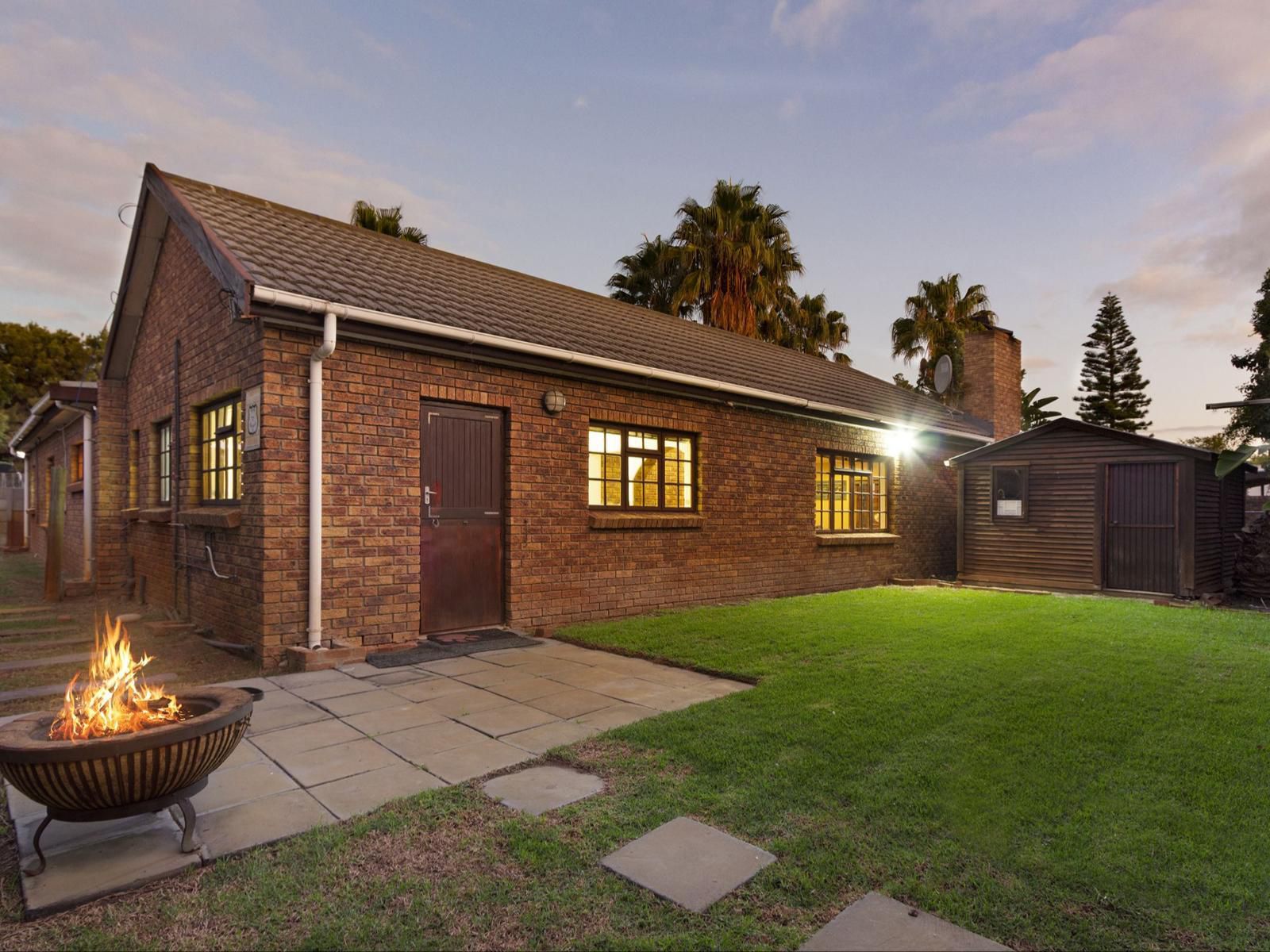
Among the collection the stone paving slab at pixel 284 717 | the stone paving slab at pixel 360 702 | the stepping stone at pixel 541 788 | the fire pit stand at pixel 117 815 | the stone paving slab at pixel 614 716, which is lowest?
the stone paving slab at pixel 614 716

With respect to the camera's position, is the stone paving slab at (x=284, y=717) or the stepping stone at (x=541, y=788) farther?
the stone paving slab at (x=284, y=717)

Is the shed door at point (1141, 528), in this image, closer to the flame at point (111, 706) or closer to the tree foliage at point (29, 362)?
the flame at point (111, 706)

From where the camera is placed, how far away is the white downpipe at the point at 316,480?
5801mm

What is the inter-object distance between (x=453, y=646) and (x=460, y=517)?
4.38ft

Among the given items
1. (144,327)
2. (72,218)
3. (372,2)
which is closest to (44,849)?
(144,327)

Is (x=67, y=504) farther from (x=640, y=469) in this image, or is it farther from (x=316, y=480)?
(x=640, y=469)

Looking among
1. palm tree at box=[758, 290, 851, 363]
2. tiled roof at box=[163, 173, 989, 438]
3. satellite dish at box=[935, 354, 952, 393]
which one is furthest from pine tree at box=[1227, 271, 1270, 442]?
tiled roof at box=[163, 173, 989, 438]

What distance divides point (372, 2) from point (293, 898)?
1004 cm

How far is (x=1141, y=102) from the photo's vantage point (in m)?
8.91

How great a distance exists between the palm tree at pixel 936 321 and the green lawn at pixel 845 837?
25231mm

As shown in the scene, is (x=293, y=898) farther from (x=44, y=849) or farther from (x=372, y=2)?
(x=372, y=2)

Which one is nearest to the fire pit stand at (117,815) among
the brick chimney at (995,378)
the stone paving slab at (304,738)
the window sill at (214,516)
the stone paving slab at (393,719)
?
the stone paving slab at (304,738)

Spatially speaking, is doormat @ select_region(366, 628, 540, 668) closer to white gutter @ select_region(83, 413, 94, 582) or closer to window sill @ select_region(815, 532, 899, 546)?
window sill @ select_region(815, 532, 899, 546)

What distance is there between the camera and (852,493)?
1239 centimetres
